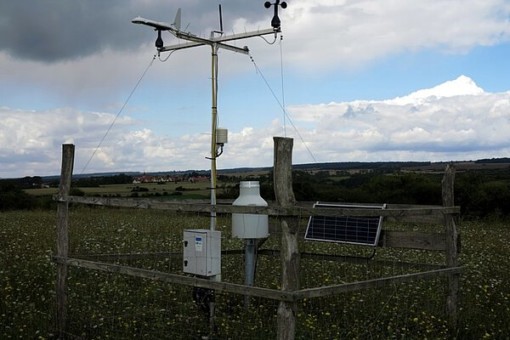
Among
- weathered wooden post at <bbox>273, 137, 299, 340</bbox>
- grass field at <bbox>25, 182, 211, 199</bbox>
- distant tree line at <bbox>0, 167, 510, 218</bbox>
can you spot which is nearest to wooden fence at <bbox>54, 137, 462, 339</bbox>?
weathered wooden post at <bbox>273, 137, 299, 340</bbox>

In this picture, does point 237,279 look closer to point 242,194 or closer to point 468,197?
point 242,194

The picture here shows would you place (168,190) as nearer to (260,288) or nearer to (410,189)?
(260,288)

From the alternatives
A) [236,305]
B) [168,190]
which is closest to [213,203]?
[236,305]

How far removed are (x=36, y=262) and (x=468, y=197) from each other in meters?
23.0

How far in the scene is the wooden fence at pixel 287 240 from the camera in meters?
5.53

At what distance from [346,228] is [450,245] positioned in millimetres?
1609

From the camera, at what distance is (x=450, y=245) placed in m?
7.96

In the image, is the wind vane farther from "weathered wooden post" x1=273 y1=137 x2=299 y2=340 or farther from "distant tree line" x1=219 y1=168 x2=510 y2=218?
"distant tree line" x1=219 y1=168 x2=510 y2=218

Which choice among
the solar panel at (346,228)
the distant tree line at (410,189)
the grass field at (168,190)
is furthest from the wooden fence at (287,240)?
the distant tree line at (410,189)

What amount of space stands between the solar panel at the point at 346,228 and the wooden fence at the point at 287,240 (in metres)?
0.20

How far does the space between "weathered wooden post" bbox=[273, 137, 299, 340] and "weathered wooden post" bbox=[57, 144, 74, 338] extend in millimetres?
3917

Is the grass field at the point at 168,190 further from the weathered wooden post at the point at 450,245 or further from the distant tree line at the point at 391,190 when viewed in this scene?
the distant tree line at the point at 391,190

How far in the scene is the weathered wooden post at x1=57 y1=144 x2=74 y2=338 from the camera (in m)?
8.10

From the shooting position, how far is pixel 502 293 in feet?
29.8
